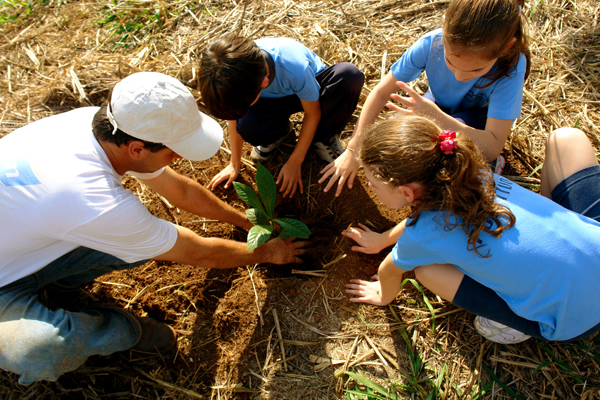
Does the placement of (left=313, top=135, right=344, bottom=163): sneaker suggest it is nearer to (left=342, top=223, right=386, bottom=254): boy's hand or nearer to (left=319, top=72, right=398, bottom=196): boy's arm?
(left=319, top=72, right=398, bottom=196): boy's arm

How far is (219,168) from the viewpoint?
251 cm

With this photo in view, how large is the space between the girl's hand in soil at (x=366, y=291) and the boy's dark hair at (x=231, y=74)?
3.48 feet

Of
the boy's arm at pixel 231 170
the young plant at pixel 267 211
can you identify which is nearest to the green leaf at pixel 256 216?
the young plant at pixel 267 211

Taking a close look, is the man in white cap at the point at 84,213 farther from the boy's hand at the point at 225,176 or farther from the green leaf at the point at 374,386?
the green leaf at the point at 374,386

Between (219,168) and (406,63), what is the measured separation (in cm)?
134

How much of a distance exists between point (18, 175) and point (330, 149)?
5.36 feet

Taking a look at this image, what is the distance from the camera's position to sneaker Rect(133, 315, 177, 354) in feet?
6.14

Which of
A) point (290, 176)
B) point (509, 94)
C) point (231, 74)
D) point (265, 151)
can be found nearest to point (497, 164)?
point (509, 94)

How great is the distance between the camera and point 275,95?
2.19 metres

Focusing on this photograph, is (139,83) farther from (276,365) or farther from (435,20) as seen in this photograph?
(435,20)

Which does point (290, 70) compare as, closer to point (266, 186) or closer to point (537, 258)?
point (266, 186)

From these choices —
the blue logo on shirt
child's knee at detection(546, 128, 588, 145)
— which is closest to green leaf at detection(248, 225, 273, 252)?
the blue logo on shirt

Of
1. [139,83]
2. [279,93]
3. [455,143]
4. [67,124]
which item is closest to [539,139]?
[455,143]

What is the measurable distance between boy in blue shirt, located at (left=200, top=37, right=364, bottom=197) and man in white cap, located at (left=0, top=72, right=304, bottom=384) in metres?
0.18
